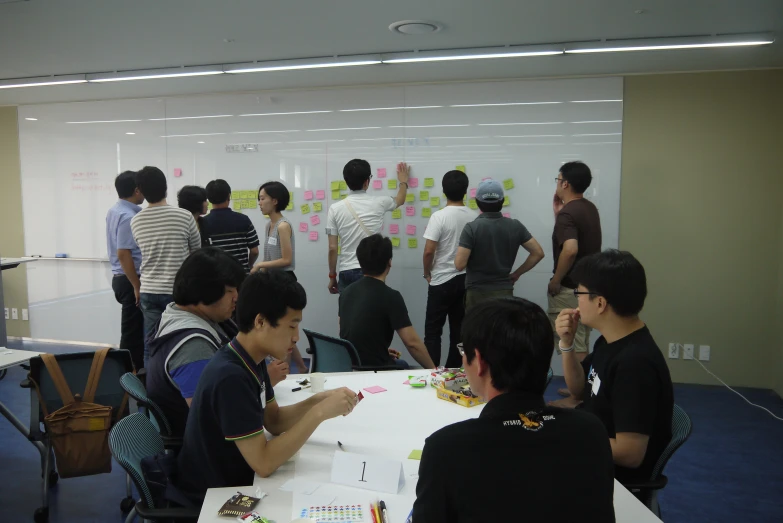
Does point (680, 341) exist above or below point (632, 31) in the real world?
below

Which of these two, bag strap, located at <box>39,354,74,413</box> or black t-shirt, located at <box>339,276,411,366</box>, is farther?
black t-shirt, located at <box>339,276,411,366</box>

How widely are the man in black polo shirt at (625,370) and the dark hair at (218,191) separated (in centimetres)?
307

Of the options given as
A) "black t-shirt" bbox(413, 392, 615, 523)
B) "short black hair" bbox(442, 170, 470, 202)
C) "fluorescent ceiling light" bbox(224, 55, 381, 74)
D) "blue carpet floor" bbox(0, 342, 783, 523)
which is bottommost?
"blue carpet floor" bbox(0, 342, 783, 523)

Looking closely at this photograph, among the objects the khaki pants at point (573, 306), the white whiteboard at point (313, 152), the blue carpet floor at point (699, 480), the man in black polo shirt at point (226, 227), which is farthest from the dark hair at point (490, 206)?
the blue carpet floor at point (699, 480)

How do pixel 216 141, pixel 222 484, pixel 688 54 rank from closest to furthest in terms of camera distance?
1. pixel 222 484
2. pixel 688 54
3. pixel 216 141

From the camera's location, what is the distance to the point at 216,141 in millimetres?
5734

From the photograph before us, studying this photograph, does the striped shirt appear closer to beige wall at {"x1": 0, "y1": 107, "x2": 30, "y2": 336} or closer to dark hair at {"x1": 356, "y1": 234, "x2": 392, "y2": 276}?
dark hair at {"x1": 356, "y1": 234, "x2": 392, "y2": 276}

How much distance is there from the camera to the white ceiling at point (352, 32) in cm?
319

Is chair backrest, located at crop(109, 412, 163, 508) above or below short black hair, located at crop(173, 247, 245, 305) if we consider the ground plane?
below

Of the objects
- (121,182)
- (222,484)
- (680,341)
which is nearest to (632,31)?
(680,341)

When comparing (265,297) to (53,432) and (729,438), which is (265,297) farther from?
(729,438)

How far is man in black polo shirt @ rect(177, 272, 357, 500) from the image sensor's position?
5.16 ft

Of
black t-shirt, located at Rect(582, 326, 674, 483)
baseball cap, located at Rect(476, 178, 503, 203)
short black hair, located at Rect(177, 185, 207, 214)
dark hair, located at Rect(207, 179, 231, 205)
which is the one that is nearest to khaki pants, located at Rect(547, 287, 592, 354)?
baseball cap, located at Rect(476, 178, 503, 203)

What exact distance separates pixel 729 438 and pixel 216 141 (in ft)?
16.8
